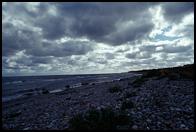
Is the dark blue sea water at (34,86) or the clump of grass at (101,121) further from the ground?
the clump of grass at (101,121)

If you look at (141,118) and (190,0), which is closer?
(190,0)

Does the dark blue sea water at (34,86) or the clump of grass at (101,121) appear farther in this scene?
the dark blue sea water at (34,86)

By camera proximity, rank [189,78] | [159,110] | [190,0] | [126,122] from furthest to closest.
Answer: [189,78], [159,110], [126,122], [190,0]

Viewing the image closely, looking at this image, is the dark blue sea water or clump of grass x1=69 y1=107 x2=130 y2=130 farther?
the dark blue sea water

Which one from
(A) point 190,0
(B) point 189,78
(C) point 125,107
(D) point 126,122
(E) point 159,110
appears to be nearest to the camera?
(A) point 190,0

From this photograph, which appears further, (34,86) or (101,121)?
(34,86)

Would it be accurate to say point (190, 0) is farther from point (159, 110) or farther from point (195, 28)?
point (159, 110)

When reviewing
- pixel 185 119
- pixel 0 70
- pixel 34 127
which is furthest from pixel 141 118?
pixel 0 70

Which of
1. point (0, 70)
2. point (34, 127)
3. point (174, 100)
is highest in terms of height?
point (0, 70)

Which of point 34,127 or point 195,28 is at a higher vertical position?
point 195,28

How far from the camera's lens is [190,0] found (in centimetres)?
1021

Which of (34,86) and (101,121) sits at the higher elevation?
(101,121)

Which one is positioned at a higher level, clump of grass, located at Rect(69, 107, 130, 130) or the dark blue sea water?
clump of grass, located at Rect(69, 107, 130, 130)

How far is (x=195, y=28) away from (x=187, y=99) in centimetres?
630
